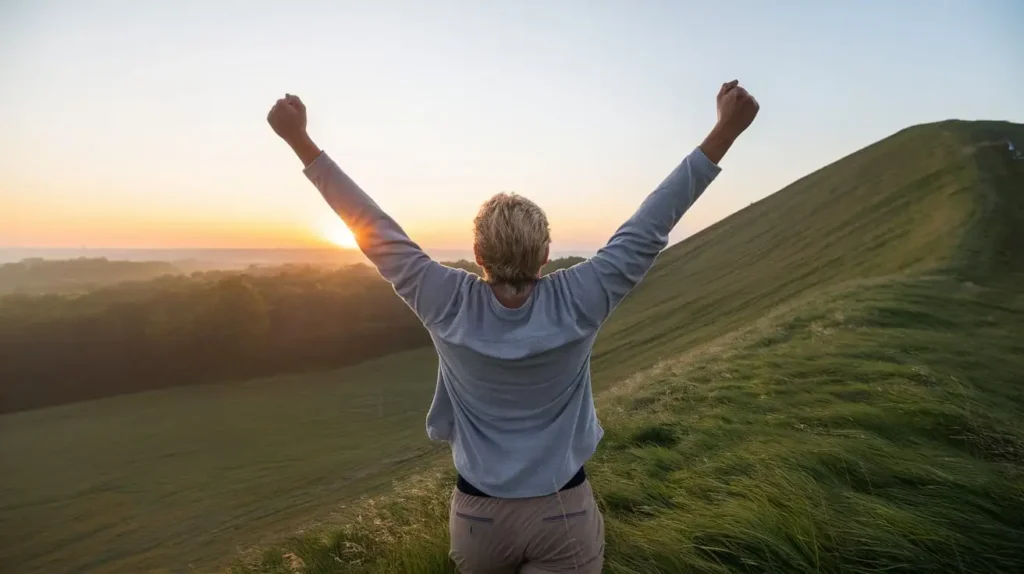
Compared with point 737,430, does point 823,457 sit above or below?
above

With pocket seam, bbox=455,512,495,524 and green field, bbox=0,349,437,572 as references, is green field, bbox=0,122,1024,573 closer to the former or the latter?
green field, bbox=0,349,437,572

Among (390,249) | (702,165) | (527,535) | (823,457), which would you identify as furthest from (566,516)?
(823,457)

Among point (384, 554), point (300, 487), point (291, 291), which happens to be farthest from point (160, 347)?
point (384, 554)

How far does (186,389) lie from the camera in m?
42.3

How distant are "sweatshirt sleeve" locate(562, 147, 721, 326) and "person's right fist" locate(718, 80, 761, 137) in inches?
6.2

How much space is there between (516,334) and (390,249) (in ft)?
1.47

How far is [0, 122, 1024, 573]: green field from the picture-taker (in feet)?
9.59

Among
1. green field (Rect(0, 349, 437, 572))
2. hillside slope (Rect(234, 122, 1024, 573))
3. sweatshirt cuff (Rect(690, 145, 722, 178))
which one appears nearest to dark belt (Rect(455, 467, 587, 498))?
hillside slope (Rect(234, 122, 1024, 573))

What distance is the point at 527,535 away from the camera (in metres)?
1.83

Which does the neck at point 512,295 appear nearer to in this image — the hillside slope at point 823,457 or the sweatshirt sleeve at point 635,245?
the sweatshirt sleeve at point 635,245

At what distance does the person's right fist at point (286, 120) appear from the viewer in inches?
76.0

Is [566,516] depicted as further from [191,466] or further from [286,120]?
[191,466]

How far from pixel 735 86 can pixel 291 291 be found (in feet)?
169

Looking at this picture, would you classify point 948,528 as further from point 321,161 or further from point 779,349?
point 779,349
